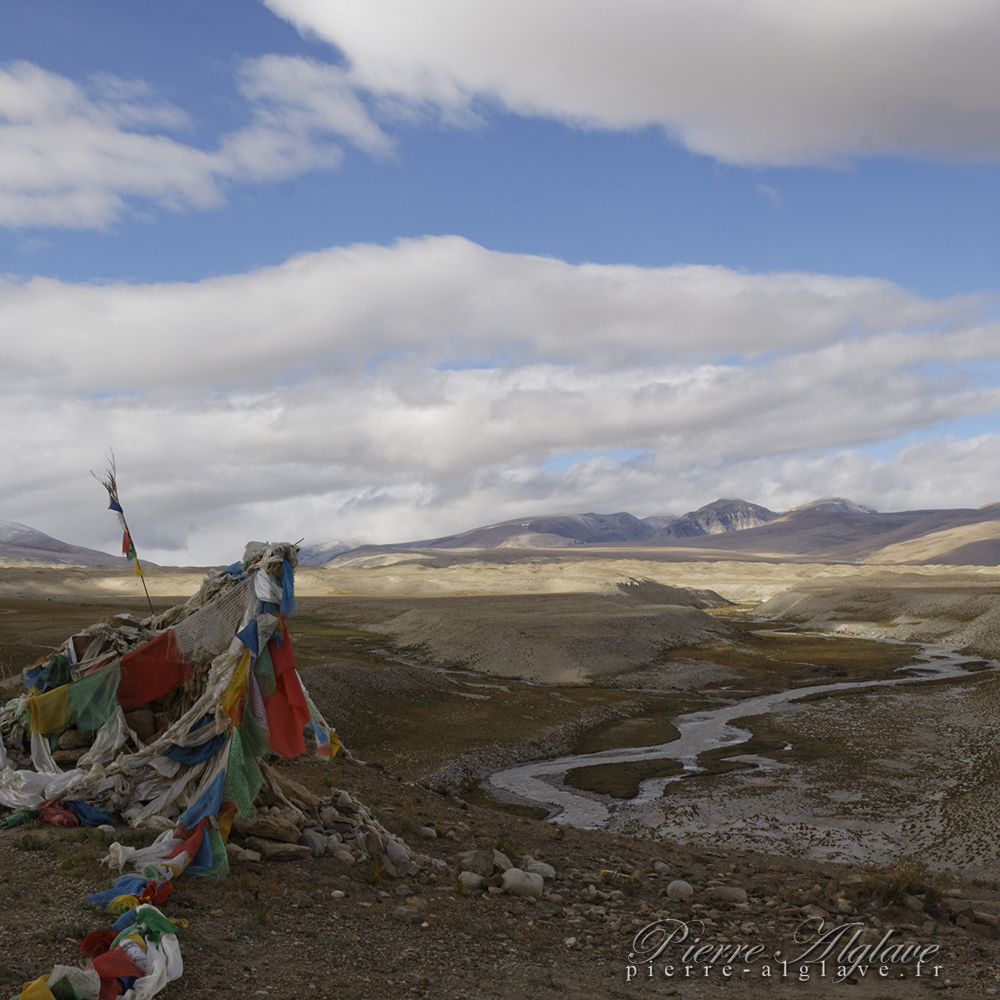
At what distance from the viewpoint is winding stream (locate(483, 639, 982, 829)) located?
33625 mm

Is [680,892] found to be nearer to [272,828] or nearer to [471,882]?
[471,882]

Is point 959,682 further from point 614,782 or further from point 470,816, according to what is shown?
point 470,816

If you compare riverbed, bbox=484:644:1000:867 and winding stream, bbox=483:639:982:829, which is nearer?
riverbed, bbox=484:644:1000:867

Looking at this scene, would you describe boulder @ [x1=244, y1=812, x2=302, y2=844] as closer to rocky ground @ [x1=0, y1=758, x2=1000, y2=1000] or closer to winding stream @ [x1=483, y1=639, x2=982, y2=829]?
rocky ground @ [x1=0, y1=758, x2=1000, y2=1000]

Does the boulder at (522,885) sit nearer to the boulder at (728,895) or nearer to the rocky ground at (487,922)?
the rocky ground at (487,922)

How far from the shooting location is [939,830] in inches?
1146

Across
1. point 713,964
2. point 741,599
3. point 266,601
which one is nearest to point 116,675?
point 266,601

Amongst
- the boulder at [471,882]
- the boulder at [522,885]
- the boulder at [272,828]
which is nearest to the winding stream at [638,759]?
the boulder at [522,885]

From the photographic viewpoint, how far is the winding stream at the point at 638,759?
33625 millimetres

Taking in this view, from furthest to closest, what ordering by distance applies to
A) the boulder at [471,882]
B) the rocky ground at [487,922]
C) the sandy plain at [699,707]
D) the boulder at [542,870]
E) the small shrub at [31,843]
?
the sandy plain at [699,707]
the boulder at [542,870]
the boulder at [471,882]
the small shrub at [31,843]
the rocky ground at [487,922]

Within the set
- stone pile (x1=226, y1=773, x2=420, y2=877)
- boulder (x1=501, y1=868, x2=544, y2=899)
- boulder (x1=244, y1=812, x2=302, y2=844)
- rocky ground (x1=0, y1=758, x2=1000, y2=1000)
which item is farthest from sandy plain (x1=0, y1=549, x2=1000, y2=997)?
boulder (x1=244, y1=812, x2=302, y2=844)

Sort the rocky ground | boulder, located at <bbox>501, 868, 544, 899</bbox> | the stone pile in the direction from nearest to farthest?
the rocky ground → the stone pile → boulder, located at <bbox>501, 868, 544, 899</bbox>

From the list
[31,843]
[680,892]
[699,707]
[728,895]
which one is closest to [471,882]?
[680,892]

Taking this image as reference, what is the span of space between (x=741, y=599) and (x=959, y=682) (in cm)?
11067
